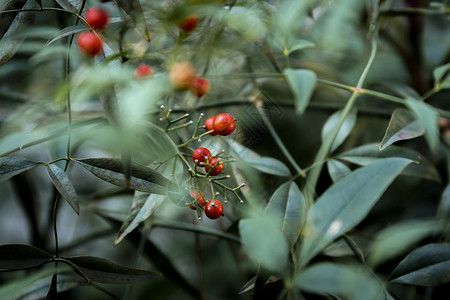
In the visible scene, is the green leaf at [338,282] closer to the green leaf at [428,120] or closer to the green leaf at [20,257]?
the green leaf at [428,120]

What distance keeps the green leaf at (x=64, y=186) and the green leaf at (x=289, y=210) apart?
0.67 ft

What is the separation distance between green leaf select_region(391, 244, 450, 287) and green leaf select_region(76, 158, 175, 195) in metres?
0.29

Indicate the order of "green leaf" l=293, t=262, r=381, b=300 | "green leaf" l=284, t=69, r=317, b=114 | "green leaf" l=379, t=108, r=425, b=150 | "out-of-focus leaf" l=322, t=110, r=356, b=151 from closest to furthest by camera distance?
"green leaf" l=293, t=262, r=381, b=300 → "green leaf" l=284, t=69, r=317, b=114 → "green leaf" l=379, t=108, r=425, b=150 → "out-of-focus leaf" l=322, t=110, r=356, b=151

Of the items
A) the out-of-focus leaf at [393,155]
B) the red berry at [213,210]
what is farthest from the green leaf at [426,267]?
the red berry at [213,210]

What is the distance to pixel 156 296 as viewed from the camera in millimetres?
863

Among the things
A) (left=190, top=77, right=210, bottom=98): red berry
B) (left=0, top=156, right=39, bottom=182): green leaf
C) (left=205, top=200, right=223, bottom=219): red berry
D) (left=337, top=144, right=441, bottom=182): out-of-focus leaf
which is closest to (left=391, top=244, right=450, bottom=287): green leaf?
(left=337, top=144, right=441, bottom=182): out-of-focus leaf

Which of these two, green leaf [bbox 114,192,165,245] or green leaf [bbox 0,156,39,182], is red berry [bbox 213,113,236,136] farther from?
green leaf [bbox 0,156,39,182]

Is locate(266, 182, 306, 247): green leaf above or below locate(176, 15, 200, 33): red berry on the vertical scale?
below

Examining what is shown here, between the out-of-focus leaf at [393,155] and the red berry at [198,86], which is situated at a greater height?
the red berry at [198,86]

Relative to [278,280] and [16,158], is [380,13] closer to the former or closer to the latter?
[278,280]

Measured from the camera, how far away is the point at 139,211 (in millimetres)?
510

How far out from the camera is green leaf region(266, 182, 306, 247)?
1.55 ft

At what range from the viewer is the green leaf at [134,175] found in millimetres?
460

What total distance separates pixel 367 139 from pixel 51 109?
633 mm
